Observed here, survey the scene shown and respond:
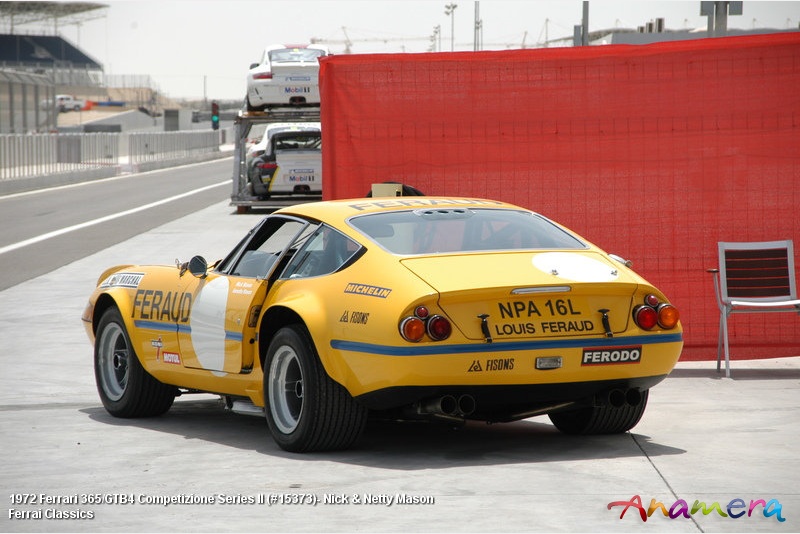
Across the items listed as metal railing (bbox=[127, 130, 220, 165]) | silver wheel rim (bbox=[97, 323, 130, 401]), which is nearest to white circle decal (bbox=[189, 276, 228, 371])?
silver wheel rim (bbox=[97, 323, 130, 401])

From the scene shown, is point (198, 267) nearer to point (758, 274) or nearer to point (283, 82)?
point (758, 274)

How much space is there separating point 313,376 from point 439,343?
2.39 ft

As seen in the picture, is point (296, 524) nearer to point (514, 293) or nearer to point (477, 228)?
point (514, 293)

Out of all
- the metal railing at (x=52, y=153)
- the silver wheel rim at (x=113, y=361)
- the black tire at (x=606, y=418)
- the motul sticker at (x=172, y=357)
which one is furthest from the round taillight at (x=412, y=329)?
the metal railing at (x=52, y=153)

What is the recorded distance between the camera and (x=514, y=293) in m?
6.49

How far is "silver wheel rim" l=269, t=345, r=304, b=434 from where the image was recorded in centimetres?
698

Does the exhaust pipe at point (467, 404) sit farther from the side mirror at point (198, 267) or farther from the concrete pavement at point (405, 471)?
the side mirror at point (198, 267)

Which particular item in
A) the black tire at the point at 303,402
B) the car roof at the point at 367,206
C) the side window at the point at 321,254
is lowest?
the black tire at the point at 303,402

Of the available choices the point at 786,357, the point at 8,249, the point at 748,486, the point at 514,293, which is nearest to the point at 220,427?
the point at 514,293

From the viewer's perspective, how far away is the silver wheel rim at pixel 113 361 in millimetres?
8594

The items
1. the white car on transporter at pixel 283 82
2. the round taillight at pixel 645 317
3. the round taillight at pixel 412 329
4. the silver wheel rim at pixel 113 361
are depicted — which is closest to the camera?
the round taillight at pixel 412 329

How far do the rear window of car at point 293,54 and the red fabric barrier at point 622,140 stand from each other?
18.3 metres

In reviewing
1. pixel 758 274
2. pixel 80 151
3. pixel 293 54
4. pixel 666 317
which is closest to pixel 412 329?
pixel 666 317

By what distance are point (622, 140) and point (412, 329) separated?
4886mm
